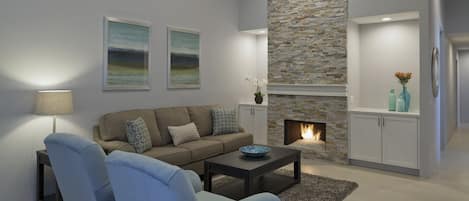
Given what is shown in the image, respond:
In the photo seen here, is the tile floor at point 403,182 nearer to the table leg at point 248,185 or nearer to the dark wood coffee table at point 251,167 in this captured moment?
the dark wood coffee table at point 251,167

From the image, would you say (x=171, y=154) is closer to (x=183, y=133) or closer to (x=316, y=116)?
(x=183, y=133)

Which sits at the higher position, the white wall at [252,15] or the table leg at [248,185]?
the white wall at [252,15]

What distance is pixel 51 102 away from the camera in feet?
11.5

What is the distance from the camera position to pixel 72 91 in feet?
13.2

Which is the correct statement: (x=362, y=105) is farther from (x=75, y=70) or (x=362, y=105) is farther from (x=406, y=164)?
(x=75, y=70)

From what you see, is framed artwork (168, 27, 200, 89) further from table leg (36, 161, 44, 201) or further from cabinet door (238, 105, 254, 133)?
table leg (36, 161, 44, 201)

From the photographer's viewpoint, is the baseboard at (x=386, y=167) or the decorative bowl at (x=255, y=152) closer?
the decorative bowl at (x=255, y=152)

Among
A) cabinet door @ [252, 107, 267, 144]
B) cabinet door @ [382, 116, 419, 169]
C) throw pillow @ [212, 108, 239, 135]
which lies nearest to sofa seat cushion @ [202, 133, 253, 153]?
throw pillow @ [212, 108, 239, 135]

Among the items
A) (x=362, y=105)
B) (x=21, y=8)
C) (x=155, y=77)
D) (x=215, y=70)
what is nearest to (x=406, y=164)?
(x=362, y=105)

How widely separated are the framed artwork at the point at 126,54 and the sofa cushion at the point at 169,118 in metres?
0.44

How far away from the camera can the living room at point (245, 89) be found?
12.0ft

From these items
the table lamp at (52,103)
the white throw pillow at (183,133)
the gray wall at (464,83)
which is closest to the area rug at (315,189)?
the white throw pillow at (183,133)

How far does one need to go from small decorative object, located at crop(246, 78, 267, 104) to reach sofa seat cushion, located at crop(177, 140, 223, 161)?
1.94 meters

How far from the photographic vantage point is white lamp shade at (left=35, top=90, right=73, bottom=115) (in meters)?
3.49
